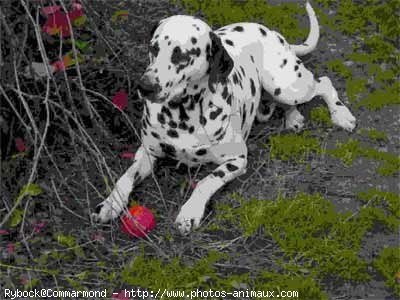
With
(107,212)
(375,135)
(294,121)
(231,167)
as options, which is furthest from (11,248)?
(375,135)

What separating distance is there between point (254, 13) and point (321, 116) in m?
1.64

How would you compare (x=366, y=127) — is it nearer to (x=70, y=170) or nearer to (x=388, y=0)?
(x=388, y=0)

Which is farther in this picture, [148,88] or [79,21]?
[79,21]

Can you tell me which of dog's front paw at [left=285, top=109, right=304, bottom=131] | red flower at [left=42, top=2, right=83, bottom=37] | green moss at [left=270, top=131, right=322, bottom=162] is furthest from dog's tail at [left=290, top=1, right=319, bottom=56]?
red flower at [left=42, top=2, right=83, bottom=37]

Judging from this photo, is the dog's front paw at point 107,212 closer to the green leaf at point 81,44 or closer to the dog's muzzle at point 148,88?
the dog's muzzle at point 148,88

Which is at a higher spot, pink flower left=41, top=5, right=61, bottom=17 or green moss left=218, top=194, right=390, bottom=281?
pink flower left=41, top=5, right=61, bottom=17

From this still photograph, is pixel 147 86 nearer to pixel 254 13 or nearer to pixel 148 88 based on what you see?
pixel 148 88

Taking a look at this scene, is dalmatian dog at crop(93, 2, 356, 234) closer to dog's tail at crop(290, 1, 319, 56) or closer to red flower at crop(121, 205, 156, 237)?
red flower at crop(121, 205, 156, 237)

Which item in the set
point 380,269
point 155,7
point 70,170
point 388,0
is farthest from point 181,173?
point 388,0

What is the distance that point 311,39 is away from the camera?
6.52m

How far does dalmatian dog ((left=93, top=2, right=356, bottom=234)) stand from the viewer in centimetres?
477

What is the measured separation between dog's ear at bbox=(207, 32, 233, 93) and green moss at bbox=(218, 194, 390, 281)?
36.2 inches

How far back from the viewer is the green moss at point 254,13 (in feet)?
23.2

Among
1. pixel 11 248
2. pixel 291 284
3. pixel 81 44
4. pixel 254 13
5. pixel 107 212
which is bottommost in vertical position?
pixel 291 284
